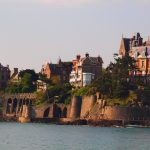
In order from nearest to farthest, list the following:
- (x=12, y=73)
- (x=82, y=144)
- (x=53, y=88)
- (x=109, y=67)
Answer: (x=82, y=144) → (x=109, y=67) → (x=53, y=88) → (x=12, y=73)

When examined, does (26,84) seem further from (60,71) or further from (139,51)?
(139,51)

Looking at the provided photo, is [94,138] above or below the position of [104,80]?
below

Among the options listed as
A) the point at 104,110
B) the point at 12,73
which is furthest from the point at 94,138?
the point at 12,73

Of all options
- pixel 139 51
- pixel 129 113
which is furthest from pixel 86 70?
pixel 129 113

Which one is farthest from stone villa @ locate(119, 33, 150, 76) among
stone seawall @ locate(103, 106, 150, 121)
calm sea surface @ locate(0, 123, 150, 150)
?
calm sea surface @ locate(0, 123, 150, 150)

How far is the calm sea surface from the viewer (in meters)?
70.8

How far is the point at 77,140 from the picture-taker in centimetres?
7956

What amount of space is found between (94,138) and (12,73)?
7506cm

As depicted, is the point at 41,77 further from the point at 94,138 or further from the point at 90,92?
the point at 94,138

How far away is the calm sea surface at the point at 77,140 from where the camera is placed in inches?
2788

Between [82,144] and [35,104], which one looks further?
[35,104]

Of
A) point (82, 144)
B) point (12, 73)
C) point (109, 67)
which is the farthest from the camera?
point (12, 73)

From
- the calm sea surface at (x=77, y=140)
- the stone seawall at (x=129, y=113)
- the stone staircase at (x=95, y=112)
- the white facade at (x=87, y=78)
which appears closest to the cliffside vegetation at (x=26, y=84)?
the white facade at (x=87, y=78)

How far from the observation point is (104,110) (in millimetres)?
108125
